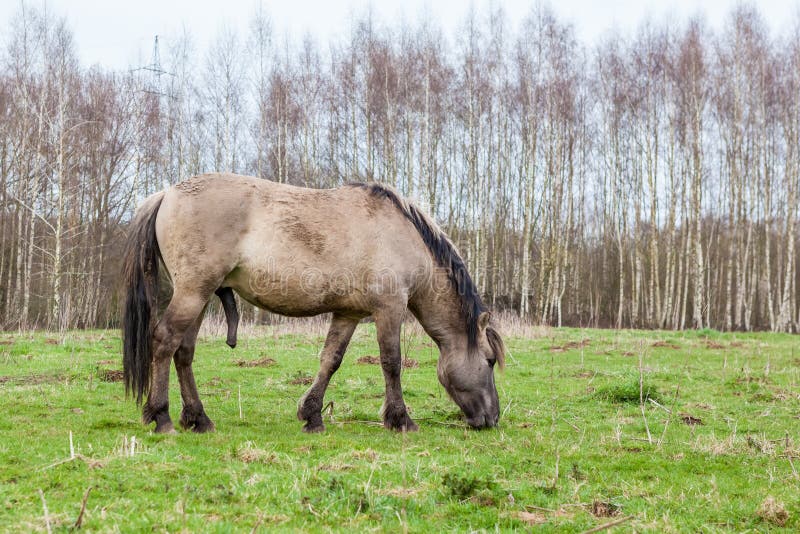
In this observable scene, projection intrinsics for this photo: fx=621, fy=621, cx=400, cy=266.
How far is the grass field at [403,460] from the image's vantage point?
11.0 ft

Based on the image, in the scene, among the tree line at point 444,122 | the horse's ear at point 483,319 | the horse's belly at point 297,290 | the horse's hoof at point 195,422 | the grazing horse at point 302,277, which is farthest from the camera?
the tree line at point 444,122

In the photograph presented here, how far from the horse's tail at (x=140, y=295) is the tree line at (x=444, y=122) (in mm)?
19687

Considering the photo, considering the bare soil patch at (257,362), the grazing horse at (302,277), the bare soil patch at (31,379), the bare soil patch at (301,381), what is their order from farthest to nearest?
the bare soil patch at (257,362), the bare soil patch at (301,381), the bare soil patch at (31,379), the grazing horse at (302,277)

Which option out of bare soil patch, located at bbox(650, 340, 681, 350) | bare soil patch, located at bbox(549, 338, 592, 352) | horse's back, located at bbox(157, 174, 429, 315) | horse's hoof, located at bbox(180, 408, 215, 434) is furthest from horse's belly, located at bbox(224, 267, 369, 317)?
bare soil patch, located at bbox(650, 340, 681, 350)

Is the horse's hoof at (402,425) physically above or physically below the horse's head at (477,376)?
below

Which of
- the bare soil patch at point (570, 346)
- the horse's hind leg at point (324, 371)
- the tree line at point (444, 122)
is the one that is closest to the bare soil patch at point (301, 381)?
the horse's hind leg at point (324, 371)

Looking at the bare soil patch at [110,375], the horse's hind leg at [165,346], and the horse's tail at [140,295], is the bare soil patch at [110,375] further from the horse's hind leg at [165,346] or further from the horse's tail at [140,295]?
the horse's hind leg at [165,346]

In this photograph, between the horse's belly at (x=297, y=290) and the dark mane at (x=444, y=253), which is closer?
the horse's belly at (x=297, y=290)

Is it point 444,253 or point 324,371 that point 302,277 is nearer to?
point 324,371

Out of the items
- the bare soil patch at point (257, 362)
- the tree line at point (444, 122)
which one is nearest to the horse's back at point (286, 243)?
the bare soil patch at point (257, 362)

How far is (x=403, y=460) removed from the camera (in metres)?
3.78

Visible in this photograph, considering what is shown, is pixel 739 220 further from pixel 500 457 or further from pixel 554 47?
pixel 500 457

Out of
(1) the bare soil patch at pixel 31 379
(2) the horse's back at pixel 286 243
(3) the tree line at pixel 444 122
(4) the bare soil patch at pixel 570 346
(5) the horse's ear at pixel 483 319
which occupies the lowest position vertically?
(1) the bare soil patch at pixel 31 379

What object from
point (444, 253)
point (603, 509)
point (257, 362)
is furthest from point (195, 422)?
point (257, 362)
